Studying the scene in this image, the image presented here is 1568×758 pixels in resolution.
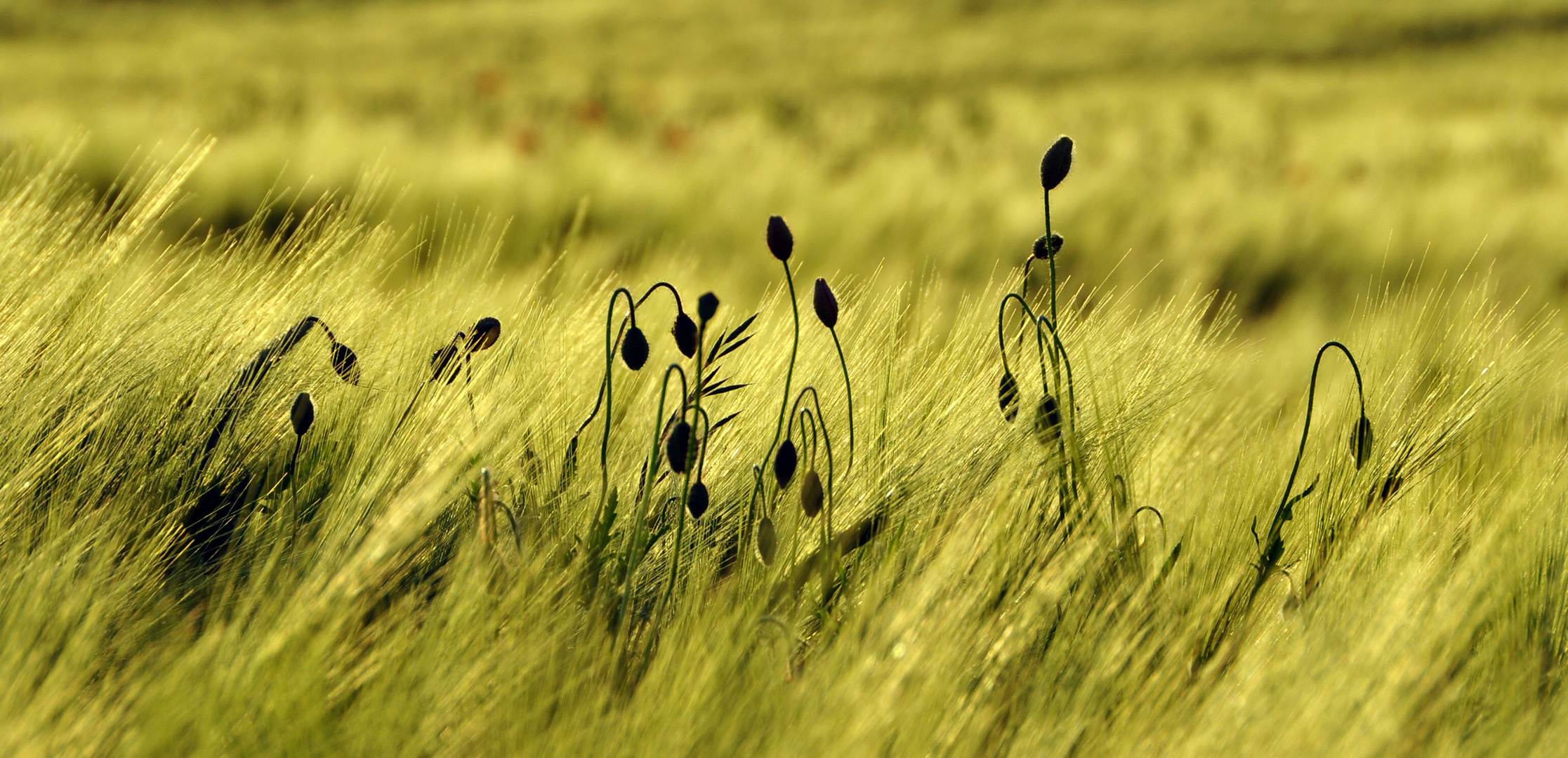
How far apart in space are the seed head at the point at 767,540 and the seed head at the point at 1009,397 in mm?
310

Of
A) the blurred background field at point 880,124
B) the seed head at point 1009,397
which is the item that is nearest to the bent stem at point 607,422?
the seed head at point 1009,397

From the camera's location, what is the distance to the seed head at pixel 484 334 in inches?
52.2

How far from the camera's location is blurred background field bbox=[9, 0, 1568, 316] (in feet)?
17.5

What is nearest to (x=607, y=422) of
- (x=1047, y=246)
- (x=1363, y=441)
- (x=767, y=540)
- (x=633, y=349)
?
(x=633, y=349)

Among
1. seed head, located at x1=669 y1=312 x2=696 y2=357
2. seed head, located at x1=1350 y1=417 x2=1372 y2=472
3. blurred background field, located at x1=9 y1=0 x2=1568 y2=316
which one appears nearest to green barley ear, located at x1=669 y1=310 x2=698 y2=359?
seed head, located at x1=669 y1=312 x2=696 y2=357

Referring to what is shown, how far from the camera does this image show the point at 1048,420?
3.92 ft

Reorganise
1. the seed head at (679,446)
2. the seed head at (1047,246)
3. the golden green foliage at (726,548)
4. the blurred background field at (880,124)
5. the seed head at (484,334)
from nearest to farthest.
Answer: the golden green foliage at (726,548) < the seed head at (679,446) < the seed head at (1047,246) < the seed head at (484,334) < the blurred background field at (880,124)

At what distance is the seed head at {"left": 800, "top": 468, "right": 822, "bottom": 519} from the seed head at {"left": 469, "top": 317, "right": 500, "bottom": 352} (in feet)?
1.43

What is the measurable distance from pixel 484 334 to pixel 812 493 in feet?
1.50

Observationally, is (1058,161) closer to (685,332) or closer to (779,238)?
(779,238)

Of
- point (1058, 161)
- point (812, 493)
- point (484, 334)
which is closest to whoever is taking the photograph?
point (812, 493)

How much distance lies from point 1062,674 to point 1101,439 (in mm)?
313

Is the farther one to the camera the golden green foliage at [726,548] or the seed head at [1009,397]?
the seed head at [1009,397]

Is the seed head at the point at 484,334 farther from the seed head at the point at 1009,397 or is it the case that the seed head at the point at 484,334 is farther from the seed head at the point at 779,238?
the seed head at the point at 1009,397
